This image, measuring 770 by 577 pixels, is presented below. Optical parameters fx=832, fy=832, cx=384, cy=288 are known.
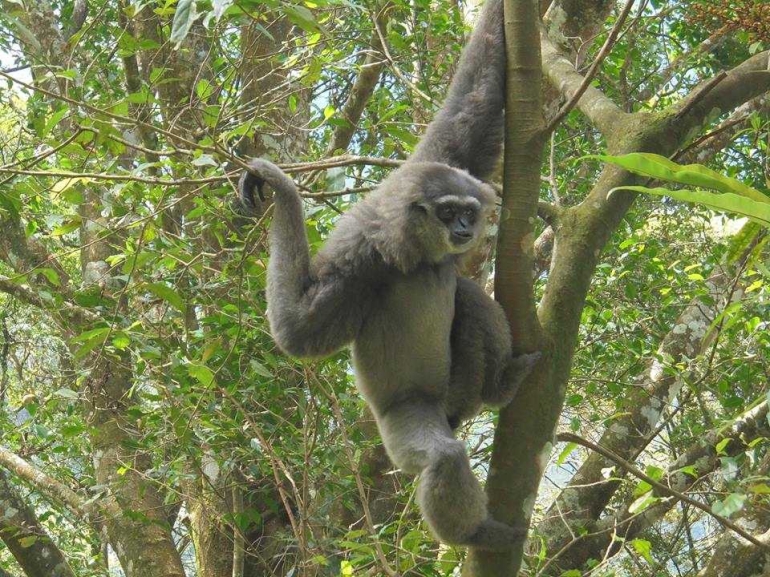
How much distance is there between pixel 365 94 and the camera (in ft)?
26.0

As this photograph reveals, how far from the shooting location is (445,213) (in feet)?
13.9

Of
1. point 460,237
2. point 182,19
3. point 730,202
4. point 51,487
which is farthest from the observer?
point 51,487

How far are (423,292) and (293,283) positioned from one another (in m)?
0.72

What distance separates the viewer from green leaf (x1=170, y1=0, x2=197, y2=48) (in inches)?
117

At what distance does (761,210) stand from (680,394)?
6.83m

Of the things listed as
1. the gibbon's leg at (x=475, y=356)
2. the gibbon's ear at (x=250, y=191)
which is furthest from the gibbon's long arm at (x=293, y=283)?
the gibbon's leg at (x=475, y=356)

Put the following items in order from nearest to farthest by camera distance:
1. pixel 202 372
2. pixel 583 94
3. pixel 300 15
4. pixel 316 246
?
1. pixel 300 15
2. pixel 583 94
3. pixel 202 372
4. pixel 316 246

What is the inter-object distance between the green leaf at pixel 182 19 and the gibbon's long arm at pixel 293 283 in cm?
111

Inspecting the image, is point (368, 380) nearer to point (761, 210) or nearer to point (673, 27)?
point (761, 210)

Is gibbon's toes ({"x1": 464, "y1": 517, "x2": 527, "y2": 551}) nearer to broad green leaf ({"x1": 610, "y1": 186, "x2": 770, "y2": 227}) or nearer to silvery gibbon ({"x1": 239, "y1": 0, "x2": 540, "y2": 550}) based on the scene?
silvery gibbon ({"x1": 239, "y1": 0, "x2": 540, "y2": 550})

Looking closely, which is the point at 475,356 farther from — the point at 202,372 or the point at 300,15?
the point at 300,15

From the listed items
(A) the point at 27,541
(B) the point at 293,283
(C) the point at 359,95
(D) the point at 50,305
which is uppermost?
(C) the point at 359,95

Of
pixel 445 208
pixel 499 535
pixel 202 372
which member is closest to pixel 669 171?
pixel 499 535

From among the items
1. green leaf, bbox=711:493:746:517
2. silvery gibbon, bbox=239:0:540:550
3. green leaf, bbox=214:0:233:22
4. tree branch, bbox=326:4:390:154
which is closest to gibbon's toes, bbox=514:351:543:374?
silvery gibbon, bbox=239:0:540:550
